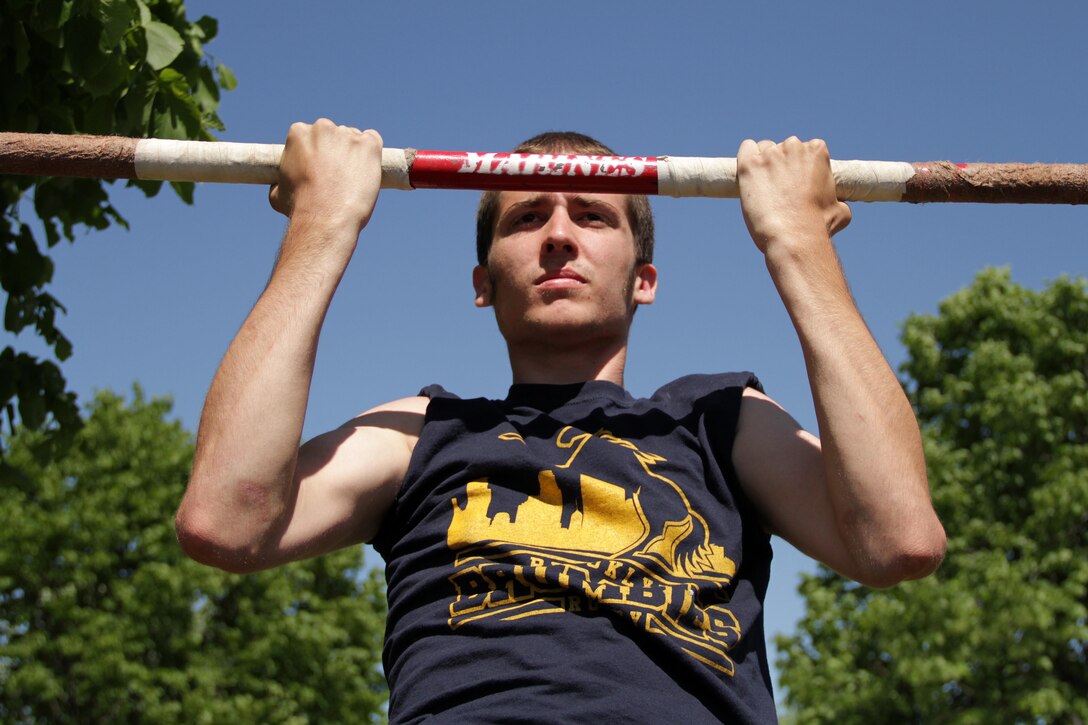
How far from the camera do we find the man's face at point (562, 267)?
2.78m

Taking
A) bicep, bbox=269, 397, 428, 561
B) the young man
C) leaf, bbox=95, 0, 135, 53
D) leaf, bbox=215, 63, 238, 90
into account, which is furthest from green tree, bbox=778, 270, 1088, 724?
bicep, bbox=269, 397, 428, 561

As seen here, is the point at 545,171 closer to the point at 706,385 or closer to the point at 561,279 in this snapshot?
the point at 561,279

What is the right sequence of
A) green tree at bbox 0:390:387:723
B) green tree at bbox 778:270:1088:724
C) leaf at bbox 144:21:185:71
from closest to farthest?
leaf at bbox 144:21:185:71 < green tree at bbox 778:270:1088:724 < green tree at bbox 0:390:387:723

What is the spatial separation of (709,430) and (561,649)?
68 cm

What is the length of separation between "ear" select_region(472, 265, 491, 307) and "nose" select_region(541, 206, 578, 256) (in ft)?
0.89

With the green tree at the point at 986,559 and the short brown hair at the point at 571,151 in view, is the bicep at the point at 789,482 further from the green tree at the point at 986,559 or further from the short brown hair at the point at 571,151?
the green tree at the point at 986,559

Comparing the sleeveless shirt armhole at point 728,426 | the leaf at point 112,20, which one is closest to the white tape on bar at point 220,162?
the sleeveless shirt armhole at point 728,426

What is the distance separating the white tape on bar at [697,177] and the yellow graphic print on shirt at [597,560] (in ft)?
2.09

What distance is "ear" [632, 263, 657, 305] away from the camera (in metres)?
3.08

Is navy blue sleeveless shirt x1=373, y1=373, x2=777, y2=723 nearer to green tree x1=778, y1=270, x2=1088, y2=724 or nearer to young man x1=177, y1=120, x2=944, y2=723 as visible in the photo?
young man x1=177, y1=120, x2=944, y2=723

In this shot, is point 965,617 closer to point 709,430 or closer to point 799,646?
point 799,646

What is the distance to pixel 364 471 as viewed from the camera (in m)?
2.49

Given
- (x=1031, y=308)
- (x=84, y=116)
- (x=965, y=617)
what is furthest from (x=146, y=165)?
(x=1031, y=308)

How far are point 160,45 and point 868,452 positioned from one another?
353 cm
